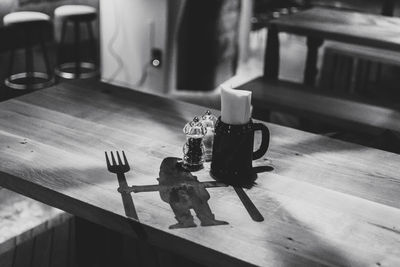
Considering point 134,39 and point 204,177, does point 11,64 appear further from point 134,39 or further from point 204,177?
point 204,177

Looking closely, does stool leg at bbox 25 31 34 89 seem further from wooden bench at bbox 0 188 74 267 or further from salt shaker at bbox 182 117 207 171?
salt shaker at bbox 182 117 207 171

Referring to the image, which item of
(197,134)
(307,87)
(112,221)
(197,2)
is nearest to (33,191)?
(112,221)

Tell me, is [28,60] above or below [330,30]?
below

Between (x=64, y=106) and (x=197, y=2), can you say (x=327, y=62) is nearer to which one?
(x=197, y=2)

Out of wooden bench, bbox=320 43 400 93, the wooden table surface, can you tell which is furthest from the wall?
the wooden table surface

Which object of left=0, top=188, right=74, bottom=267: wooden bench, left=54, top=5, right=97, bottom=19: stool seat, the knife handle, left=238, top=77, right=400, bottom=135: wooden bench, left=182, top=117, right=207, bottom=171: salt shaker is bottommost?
left=0, top=188, right=74, bottom=267: wooden bench

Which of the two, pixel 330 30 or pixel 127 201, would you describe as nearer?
pixel 127 201

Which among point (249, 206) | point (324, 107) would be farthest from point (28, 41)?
point (249, 206)

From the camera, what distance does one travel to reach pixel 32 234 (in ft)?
7.50

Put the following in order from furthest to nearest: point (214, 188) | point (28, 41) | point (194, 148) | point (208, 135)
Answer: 1. point (28, 41)
2. point (208, 135)
3. point (194, 148)
4. point (214, 188)

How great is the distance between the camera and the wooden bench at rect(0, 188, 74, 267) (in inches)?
87.3

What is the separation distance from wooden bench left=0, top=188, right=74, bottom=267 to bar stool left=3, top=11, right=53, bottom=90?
9.20 feet

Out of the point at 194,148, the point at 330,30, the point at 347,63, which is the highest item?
the point at 330,30

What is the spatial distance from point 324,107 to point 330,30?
585 millimetres
